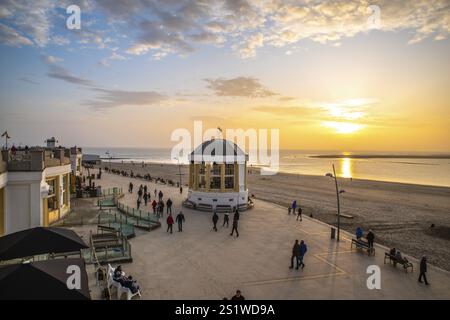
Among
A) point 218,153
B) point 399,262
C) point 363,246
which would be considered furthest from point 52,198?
point 399,262

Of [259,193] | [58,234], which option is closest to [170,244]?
[58,234]

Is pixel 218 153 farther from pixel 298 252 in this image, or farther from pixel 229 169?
pixel 298 252

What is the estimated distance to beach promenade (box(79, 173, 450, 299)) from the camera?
37.7 feet

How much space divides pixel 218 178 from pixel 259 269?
46.4ft

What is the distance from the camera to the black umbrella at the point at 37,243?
9.97 m

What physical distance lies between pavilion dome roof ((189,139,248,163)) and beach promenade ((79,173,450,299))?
8.08 metres

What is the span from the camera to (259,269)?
13500 mm

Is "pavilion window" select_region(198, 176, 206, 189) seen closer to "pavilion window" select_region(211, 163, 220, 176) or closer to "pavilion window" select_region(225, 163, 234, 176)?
"pavilion window" select_region(211, 163, 220, 176)

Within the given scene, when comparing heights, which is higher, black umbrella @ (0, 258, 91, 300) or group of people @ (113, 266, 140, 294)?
black umbrella @ (0, 258, 91, 300)

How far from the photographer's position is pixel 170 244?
16734mm

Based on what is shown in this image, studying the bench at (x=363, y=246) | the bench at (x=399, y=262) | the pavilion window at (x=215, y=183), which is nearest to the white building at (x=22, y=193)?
the pavilion window at (x=215, y=183)

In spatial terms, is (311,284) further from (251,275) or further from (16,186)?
(16,186)

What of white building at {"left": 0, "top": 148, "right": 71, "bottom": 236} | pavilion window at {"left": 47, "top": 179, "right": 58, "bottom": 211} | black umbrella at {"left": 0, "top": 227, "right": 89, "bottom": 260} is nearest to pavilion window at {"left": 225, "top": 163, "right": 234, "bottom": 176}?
pavilion window at {"left": 47, "top": 179, "right": 58, "bottom": 211}

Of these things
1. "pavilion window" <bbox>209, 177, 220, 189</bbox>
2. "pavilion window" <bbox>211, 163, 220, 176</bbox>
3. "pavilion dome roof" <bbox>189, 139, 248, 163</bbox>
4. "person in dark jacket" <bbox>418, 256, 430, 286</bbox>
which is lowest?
"person in dark jacket" <bbox>418, 256, 430, 286</bbox>
